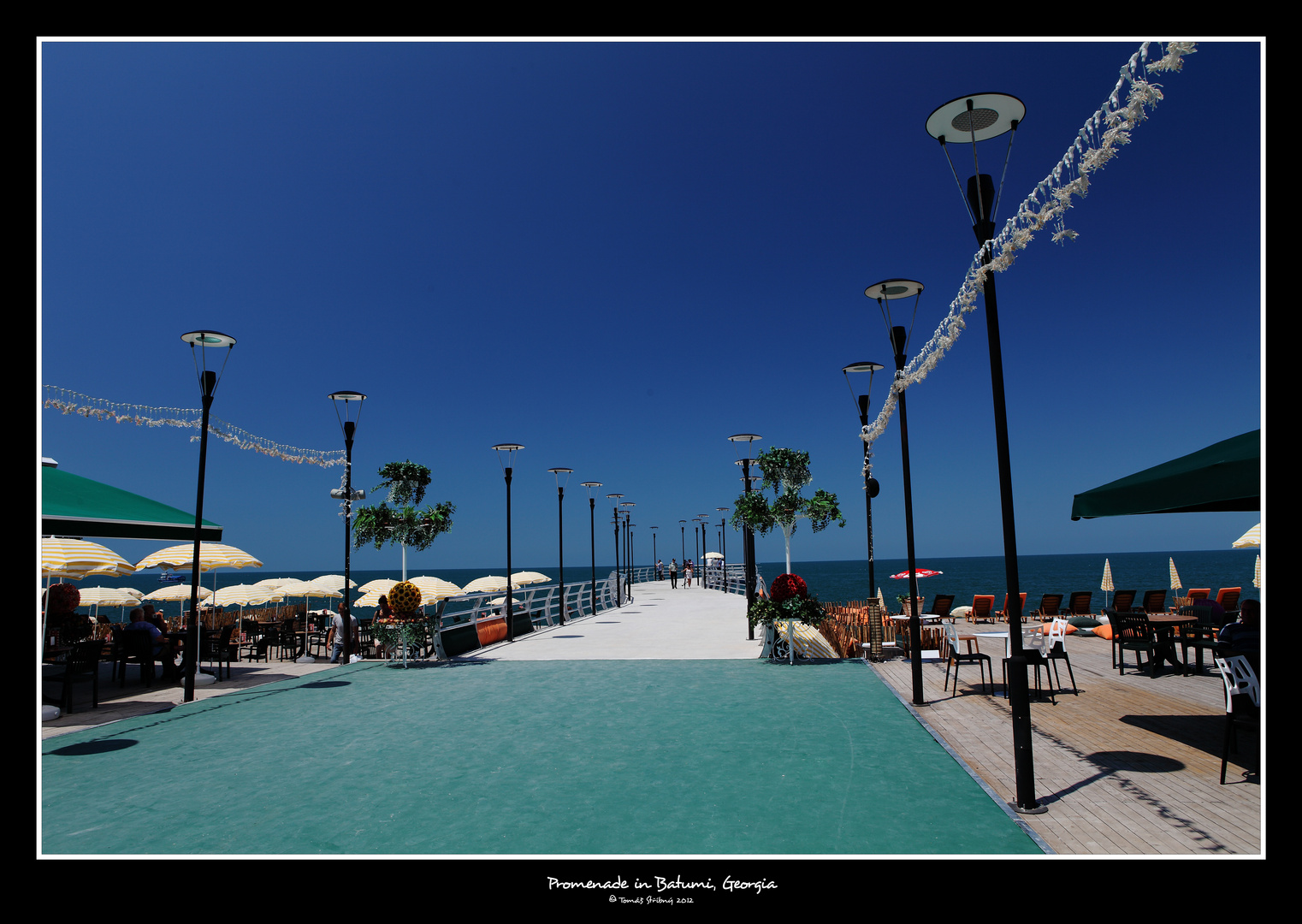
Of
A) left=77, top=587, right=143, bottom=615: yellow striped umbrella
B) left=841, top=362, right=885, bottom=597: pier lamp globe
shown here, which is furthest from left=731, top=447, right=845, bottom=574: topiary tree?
left=77, top=587, right=143, bottom=615: yellow striped umbrella

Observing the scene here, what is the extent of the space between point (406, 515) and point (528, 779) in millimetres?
16469

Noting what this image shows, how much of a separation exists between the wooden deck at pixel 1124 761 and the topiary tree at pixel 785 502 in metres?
10.9

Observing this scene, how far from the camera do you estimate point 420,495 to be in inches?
870

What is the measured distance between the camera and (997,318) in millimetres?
5551

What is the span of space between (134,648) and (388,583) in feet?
26.0

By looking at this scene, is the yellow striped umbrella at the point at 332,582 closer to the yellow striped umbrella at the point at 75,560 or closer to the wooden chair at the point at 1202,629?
the yellow striped umbrella at the point at 75,560

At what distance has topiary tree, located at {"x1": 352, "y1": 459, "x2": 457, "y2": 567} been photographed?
2094cm

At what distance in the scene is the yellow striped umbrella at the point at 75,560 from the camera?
10.2m

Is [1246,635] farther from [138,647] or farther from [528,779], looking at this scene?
[138,647]

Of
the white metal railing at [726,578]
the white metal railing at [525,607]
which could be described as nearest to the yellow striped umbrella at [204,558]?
the white metal railing at [525,607]

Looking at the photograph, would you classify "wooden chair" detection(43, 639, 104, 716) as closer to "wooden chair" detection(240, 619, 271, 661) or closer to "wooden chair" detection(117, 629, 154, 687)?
"wooden chair" detection(117, 629, 154, 687)
